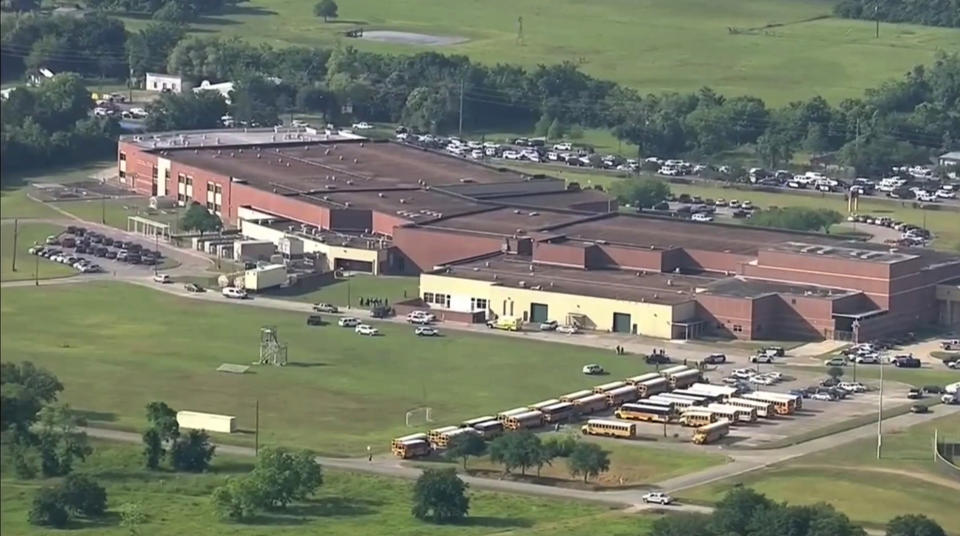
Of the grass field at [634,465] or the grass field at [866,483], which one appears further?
the grass field at [634,465]

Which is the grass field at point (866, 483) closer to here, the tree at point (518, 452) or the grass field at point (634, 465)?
the grass field at point (634, 465)

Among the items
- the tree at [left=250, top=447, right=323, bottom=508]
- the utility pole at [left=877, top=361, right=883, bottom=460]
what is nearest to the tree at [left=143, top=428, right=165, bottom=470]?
the tree at [left=250, top=447, right=323, bottom=508]

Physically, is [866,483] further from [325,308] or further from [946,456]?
[325,308]

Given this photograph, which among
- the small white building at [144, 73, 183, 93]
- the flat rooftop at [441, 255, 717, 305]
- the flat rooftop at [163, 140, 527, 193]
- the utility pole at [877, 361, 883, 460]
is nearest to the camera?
the utility pole at [877, 361, 883, 460]

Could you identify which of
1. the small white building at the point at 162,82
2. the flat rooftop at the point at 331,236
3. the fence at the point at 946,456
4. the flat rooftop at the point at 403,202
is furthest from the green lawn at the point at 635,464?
the small white building at the point at 162,82

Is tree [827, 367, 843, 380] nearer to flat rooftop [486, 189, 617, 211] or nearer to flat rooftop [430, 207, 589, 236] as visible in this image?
flat rooftop [430, 207, 589, 236]
